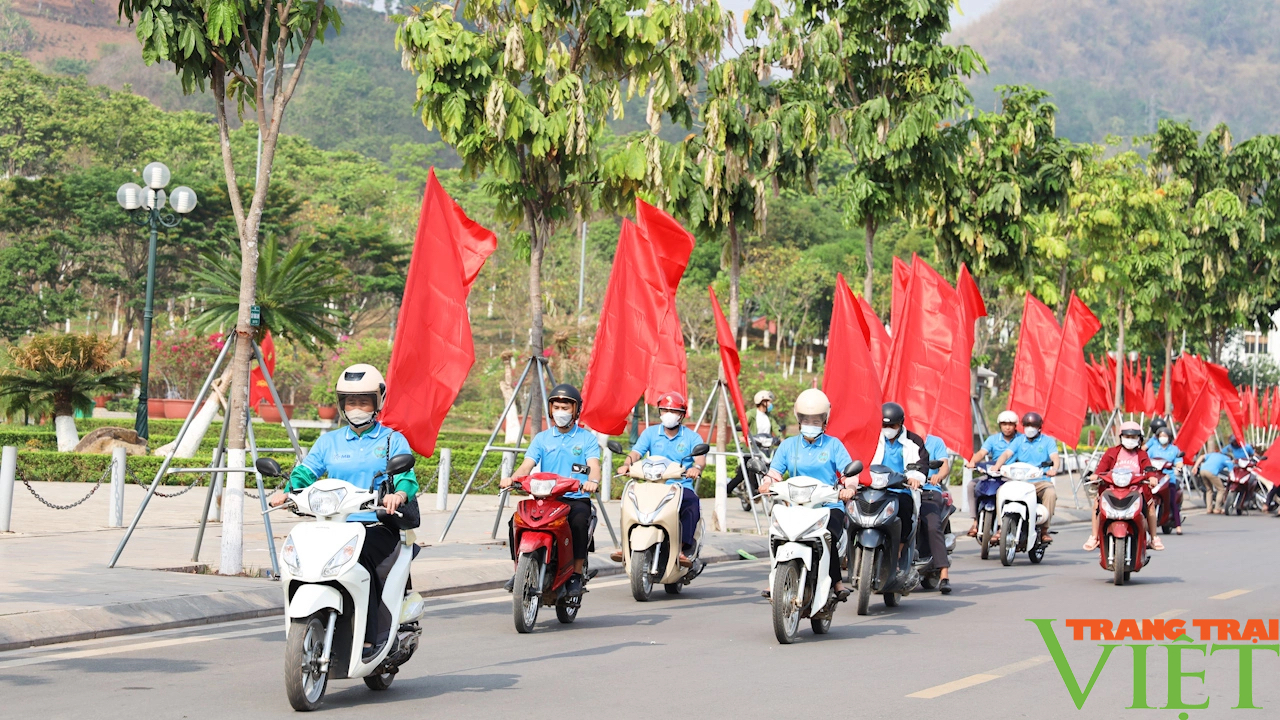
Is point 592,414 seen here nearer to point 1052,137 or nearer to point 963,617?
point 963,617

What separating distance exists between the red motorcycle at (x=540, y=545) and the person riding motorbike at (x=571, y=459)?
182 millimetres

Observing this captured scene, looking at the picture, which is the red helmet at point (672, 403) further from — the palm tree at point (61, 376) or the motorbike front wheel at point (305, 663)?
the palm tree at point (61, 376)

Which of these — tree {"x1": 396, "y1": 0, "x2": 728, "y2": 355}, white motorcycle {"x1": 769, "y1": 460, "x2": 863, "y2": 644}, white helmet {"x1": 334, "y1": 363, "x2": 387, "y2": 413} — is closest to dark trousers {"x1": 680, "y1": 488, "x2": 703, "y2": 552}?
white motorcycle {"x1": 769, "y1": 460, "x2": 863, "y2": 644}

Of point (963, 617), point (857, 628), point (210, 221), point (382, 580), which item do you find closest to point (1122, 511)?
point (963, 617)

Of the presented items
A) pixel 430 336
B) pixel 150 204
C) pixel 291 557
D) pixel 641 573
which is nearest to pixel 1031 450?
pixel 641 573

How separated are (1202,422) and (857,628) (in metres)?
23.1

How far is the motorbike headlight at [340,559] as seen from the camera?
6.72m

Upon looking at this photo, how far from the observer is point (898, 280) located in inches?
721

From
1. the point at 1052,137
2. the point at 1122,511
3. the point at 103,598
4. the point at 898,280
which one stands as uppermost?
the point at 1052,137

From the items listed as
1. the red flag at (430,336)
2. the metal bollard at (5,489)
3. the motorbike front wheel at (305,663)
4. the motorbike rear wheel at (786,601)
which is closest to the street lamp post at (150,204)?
the metal bollard at (5,489)

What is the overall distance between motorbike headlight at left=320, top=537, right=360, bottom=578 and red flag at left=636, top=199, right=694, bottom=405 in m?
8.16

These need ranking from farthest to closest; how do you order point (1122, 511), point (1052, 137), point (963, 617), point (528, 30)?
point (1052, 137) → point (528, 30) → point (1122, 511) → point (963, 617)

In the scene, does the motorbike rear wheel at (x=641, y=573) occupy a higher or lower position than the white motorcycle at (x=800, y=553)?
lower

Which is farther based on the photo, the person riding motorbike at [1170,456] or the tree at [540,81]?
the person riding motorbike at [1170,456]
